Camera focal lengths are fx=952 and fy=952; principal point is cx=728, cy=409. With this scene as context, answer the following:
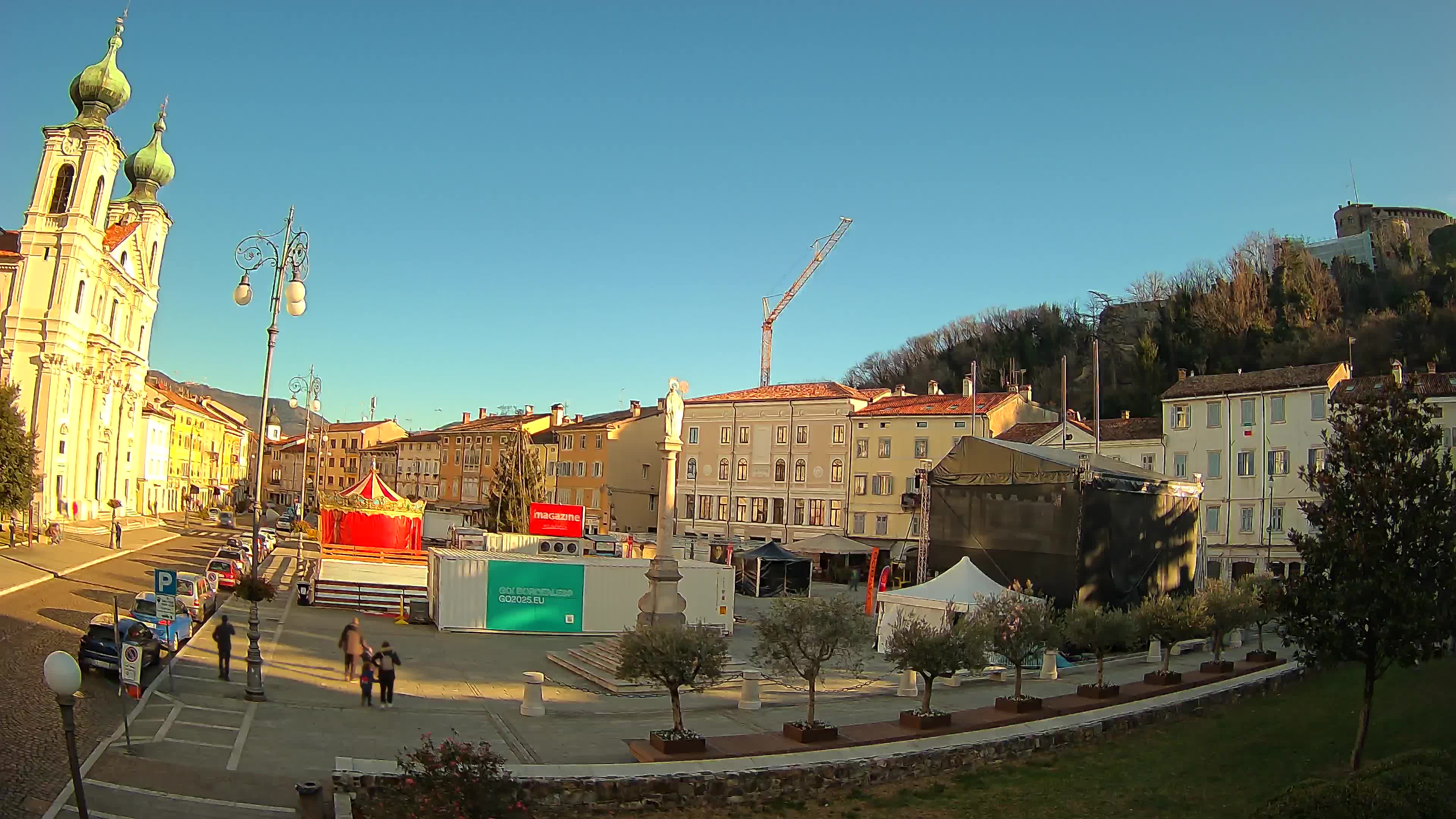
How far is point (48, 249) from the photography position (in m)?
57.6

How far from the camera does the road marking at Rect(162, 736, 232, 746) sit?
13.6 meters

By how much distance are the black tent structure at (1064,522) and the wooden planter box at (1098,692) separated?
30.4ft

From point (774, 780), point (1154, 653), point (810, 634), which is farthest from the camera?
point (1154, 653)

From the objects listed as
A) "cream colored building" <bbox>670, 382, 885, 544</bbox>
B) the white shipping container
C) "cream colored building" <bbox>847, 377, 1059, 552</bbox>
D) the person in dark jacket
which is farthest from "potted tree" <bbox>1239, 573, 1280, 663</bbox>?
"cream colored building" <bbox>670, 382, 885, 544</bbox>

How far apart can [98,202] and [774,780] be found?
65.2 meters

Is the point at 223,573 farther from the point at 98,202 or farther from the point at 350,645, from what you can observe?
the point at 98,202

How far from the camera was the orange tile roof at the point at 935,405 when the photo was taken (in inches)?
2203

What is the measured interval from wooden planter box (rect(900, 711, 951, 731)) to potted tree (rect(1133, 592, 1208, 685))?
720 cm

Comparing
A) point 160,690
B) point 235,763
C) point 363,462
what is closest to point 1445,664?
point 235,763

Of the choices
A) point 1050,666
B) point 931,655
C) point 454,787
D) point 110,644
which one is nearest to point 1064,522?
point 1050,666

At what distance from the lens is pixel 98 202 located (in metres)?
60.5

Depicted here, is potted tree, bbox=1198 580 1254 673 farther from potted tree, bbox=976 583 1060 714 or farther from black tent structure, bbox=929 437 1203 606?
potted tree, bbox=976 583 1060 714

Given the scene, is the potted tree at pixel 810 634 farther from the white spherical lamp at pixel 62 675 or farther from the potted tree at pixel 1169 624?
the white spherical lamp at pixel 62 675

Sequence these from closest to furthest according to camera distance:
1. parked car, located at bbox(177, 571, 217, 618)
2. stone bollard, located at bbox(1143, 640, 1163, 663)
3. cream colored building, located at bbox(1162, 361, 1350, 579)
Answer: parked car, located at bbox(177, 571, 217, 618) → stone bollard, located at bbox(1143, 640, 1163, 663) → cream colored building, located at bbox(1162, 361, 1350, 579)
